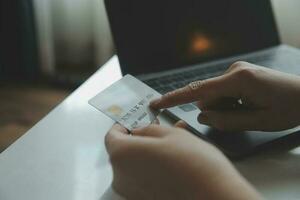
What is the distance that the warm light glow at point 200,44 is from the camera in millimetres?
826

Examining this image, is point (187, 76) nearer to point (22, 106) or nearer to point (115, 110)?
point (115, 110)

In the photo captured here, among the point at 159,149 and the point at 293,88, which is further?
the point at 293,88

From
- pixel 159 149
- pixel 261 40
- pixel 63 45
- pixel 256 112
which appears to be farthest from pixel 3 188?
pixel 63 45

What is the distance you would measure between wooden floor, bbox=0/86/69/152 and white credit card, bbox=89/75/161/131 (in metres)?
1.26

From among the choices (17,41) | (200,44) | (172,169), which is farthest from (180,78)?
(17,41)

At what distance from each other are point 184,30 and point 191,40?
3 cm

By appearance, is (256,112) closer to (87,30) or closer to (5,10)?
(87,30)

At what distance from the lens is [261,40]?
3.02ft

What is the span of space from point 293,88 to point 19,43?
178 centimetres

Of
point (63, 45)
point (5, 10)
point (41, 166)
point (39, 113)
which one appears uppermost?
point (41, 166)

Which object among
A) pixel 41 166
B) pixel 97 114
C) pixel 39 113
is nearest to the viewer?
pixel 41 166

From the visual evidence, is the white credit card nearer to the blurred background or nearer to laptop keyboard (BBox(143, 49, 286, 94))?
laptop keyboard (BBox(143, 49, 286, 94))

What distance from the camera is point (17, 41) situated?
213 cm

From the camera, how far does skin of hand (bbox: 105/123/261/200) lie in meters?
0.39
